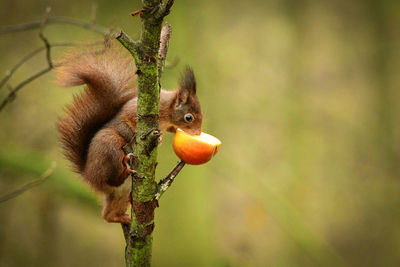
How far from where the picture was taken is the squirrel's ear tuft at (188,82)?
1.89 meters

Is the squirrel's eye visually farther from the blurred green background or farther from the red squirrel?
the blurred green background

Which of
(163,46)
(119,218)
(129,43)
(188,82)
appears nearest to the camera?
(129,43)

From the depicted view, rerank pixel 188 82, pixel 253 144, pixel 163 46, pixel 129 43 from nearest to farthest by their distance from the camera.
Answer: pixel 129 43 → pixel 163 46 → pixel 188 82 → pixel 253 144

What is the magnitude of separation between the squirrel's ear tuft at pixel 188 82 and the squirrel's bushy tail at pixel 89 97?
0.85ft

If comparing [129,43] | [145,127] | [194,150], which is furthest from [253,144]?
[129,43]

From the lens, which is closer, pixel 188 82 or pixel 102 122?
pixel 102 122

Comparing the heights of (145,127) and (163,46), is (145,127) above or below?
below

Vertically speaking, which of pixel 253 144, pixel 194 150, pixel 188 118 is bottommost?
pixel 194 150

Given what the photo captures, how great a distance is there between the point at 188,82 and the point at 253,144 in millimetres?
4286

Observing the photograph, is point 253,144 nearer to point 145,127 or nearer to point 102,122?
point 102,122

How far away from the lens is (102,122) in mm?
1800

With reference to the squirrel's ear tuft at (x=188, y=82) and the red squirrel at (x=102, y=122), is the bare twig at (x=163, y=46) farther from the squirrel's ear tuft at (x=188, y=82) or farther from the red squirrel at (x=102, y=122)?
the squirrel's ear tuft at (x=188, y=82)

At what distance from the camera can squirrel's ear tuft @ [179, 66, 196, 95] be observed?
74.6 inches

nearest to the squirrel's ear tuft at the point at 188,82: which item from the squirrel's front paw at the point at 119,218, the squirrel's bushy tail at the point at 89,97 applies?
the squirrel's bushy tail at the point at 89,97
